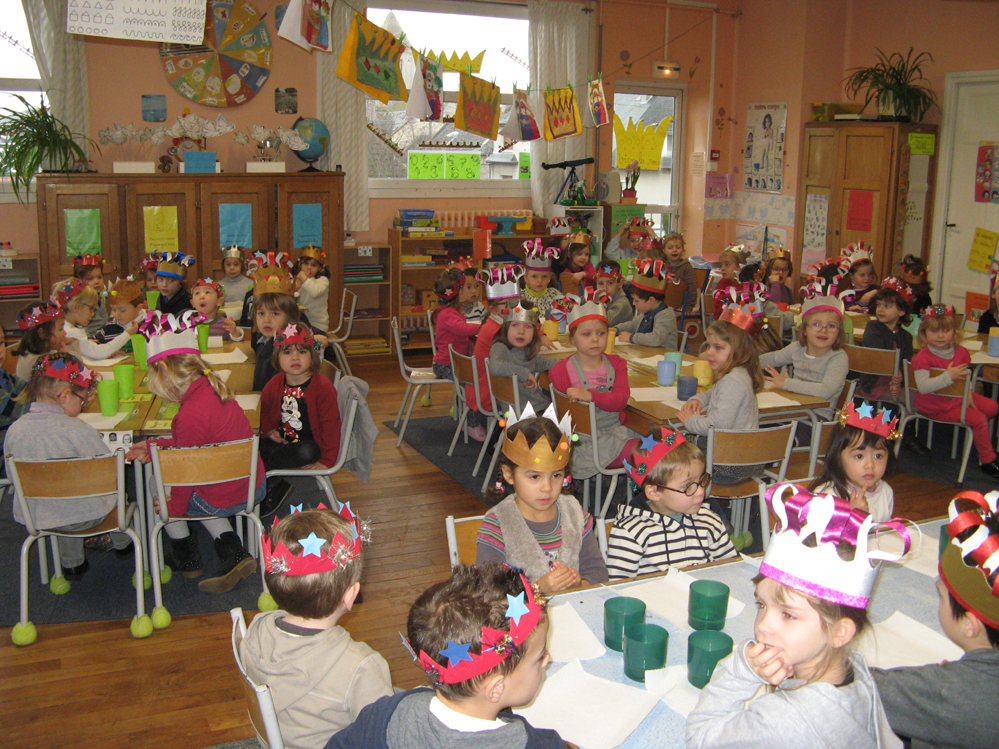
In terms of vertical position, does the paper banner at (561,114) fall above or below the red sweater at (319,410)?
above

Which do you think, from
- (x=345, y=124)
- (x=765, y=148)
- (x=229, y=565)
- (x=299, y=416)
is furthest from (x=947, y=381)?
(x=345, y=124)

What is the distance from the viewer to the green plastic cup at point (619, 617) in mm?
1963

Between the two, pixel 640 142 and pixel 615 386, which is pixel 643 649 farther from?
pixel 640 142

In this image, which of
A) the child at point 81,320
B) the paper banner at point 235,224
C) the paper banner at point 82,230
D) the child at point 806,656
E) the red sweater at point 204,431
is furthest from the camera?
the paper banner at point 235,224

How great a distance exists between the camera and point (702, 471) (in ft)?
8.70

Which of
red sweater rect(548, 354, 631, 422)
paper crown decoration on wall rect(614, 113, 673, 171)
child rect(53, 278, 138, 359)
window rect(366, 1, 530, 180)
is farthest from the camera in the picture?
paper crown decoration on wall rect(614, 113, 673, 171)

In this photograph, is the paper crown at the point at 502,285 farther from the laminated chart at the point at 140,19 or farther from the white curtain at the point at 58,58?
the white curtain at the point at 58,58

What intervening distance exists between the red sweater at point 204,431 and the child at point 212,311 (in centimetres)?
187

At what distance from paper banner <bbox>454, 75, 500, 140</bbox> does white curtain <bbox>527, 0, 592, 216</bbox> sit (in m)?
1.56

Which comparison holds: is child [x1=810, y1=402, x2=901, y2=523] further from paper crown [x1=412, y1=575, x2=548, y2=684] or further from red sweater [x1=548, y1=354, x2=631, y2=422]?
paper crown [x1=412, y1=575, x2=548, y2=684]

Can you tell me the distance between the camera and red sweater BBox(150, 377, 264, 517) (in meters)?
3.49

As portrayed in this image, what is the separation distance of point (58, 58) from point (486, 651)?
7.32 metres

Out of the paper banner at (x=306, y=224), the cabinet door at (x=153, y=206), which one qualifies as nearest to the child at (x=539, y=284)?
the paper banner at (x=306, y=224)

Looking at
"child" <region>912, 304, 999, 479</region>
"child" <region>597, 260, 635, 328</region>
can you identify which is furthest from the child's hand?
"child" <region>597, 260, 635, 328</region>
